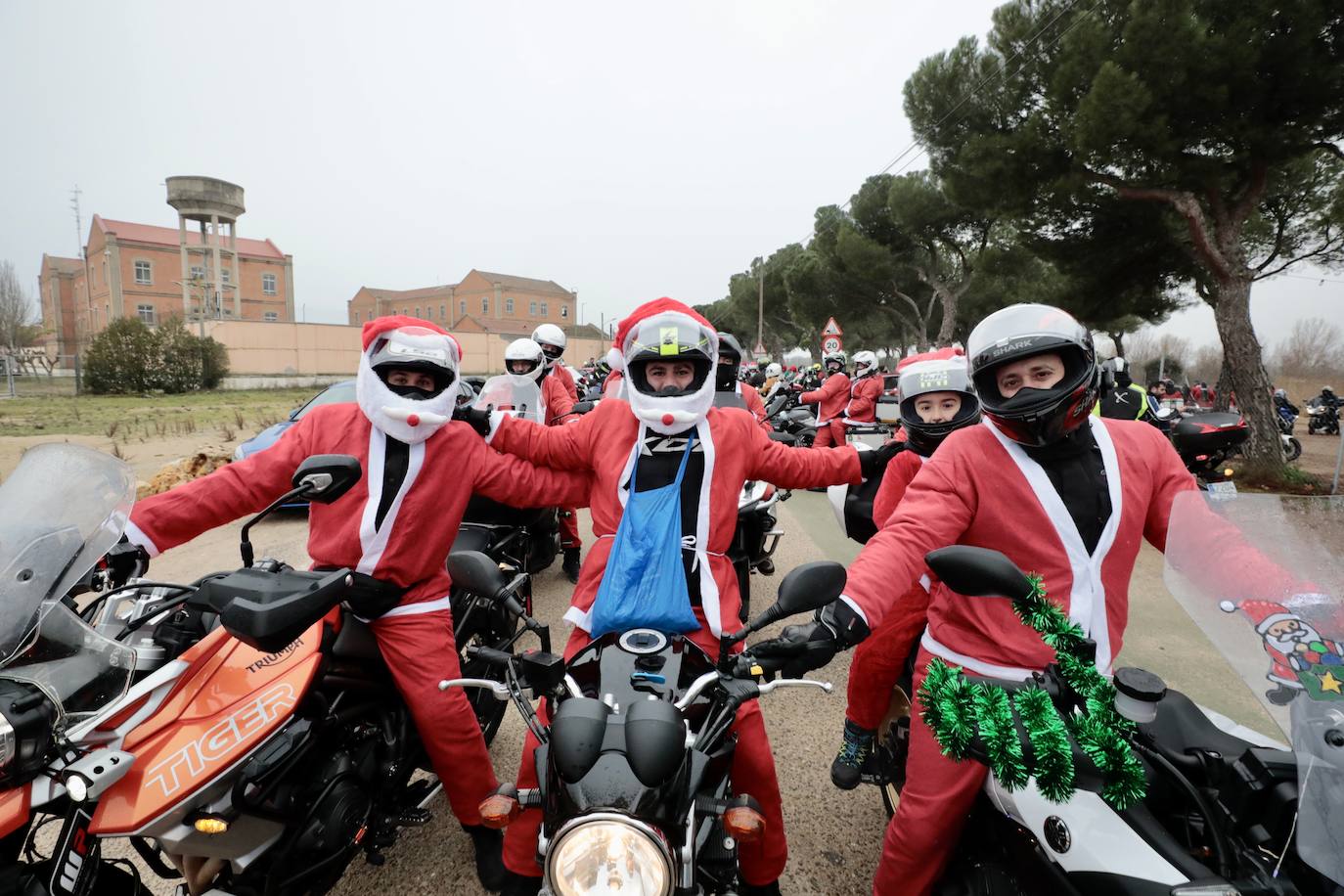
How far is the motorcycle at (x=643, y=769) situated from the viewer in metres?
1.18

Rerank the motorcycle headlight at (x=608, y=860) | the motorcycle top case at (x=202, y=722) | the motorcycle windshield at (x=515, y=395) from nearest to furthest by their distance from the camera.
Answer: the motorcycle headlight at (x=608, y=860) → the motorcycle top case at (x=202, y=722) → the motorcycle windshield at (x=515, y=395)

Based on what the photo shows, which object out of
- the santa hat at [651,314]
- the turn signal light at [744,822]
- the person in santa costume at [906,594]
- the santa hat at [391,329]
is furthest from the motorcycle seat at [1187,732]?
the santa hat at [391,329]

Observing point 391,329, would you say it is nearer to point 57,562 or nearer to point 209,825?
point 57,562

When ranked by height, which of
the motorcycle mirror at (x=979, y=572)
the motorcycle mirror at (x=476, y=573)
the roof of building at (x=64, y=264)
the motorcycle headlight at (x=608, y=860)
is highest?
the roof of building at (x=64, y=264)

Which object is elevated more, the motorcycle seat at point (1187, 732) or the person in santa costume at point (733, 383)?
the person in santa costume at point (733, 383)

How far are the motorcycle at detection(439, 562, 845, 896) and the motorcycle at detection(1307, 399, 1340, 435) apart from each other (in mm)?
24073

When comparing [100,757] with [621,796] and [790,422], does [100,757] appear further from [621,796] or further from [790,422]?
[790,422]

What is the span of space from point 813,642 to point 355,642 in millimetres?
1728

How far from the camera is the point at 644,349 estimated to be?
102 inches

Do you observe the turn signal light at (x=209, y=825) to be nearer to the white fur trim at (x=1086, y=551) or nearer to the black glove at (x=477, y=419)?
the black glove at (x=477, y=419)

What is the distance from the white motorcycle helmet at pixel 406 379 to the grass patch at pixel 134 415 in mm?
13504

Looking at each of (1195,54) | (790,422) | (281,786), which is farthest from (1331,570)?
(1195,54)

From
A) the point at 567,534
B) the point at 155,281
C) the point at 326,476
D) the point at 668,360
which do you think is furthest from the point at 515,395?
the point at 155,281

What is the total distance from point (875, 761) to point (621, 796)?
1.76 metres
